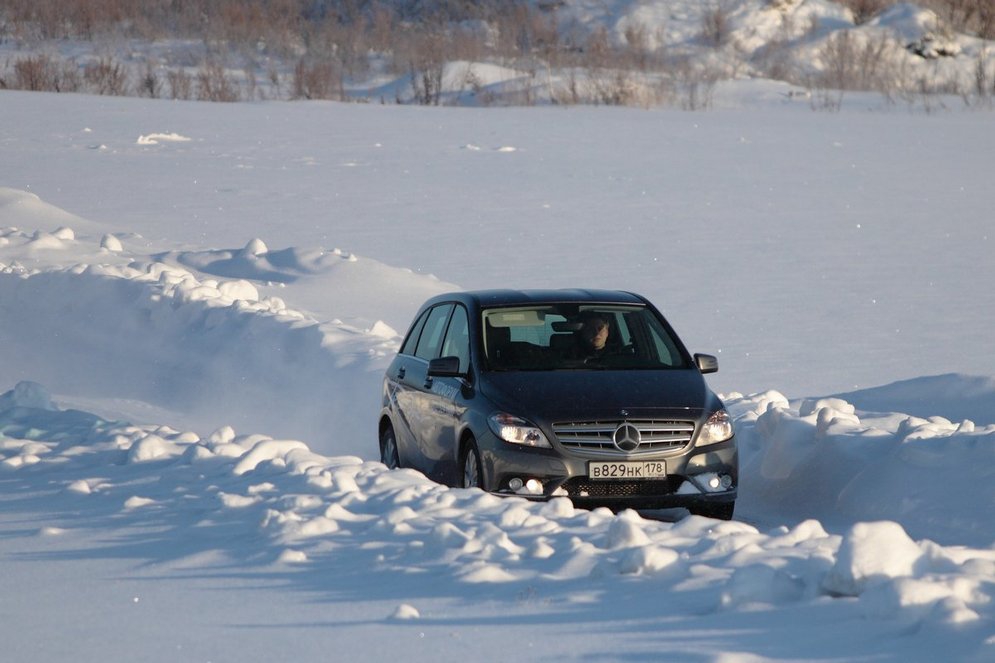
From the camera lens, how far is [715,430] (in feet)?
28.0

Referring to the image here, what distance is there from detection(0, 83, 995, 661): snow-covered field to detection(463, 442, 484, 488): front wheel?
2.08 ft

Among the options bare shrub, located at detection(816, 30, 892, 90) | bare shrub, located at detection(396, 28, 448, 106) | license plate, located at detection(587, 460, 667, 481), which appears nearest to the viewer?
license plate, located at detection(587, 460, 667, 481)

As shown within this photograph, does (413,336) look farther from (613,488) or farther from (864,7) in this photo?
(864,7)

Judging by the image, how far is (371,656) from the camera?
16.9ft

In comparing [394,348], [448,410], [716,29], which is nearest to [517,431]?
[448,410]

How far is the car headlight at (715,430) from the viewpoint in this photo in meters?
8.48

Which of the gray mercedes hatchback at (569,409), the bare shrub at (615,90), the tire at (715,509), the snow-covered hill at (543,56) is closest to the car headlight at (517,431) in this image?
the gray mercedes hatchback at (569,409)

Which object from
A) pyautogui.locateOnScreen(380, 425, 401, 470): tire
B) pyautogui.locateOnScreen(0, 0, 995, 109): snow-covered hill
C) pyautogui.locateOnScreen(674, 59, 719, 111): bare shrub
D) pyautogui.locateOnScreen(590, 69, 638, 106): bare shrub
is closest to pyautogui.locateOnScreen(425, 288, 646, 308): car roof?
pyautogui.locateOnScreen(380, 425, 401, 470): tire

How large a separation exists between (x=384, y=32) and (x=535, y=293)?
5883cm

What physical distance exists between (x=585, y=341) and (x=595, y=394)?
883 millimetres

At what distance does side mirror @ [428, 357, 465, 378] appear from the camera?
9.06 meters

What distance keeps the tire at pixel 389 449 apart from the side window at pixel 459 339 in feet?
2.41

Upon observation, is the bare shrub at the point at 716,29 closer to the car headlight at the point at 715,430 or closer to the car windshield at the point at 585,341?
the car windshield at the point at 585,341

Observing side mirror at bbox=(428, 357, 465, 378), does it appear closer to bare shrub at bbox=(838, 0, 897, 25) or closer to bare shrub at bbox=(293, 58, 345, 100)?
bare shrub at bbox=(293, 58, 345, 100)
